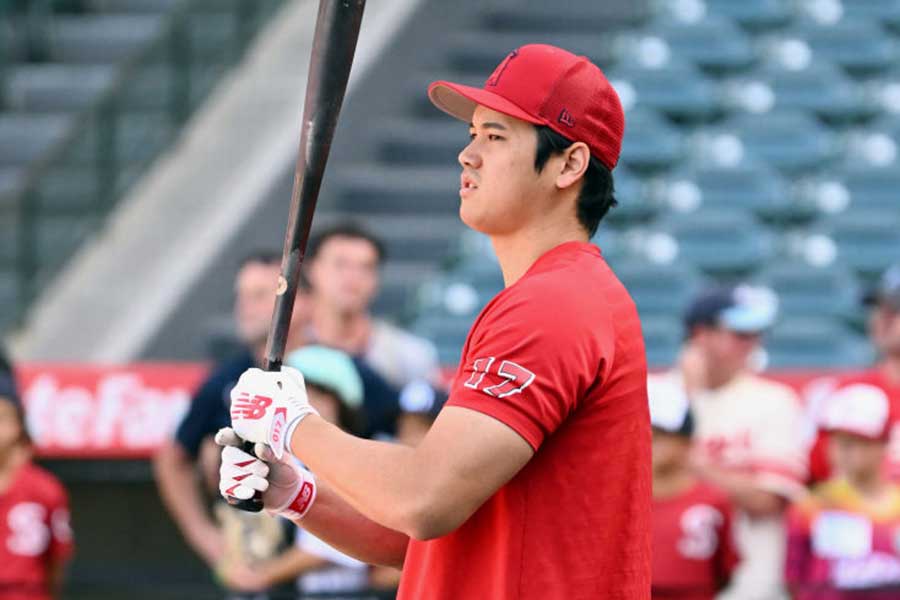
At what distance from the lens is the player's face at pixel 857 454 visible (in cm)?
499

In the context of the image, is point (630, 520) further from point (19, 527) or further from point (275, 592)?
point (19, 527)

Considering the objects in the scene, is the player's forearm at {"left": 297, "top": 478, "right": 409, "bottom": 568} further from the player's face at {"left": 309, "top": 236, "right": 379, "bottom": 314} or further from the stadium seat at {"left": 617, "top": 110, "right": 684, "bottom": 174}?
the stadium seat at {"left": 617, "top": 110, "right": 684, "bottom": 174}

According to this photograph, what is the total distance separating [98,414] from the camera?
265 inches

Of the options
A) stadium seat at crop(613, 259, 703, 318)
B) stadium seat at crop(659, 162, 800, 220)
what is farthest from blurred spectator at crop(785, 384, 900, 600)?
stadium seat at crop(659, 162, 800, 220)

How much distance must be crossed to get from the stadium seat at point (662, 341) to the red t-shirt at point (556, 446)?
6237mm

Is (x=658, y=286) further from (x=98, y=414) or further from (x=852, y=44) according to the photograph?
(x=98, y=414)

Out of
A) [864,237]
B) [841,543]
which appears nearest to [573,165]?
[841,543]

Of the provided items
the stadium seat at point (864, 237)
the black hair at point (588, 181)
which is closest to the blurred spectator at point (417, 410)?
the black hair at point (588, 181)

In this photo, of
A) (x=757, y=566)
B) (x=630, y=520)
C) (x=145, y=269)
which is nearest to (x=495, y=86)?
Result: (x=630, y=520)

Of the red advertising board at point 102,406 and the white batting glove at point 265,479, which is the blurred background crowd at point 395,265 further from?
the white batting glove at point 265,479

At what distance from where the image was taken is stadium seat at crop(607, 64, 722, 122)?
10422 millimetres

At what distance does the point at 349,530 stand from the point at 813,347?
647 centimetres

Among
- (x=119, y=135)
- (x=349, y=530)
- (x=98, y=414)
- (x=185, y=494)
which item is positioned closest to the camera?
(x=349, y=530)

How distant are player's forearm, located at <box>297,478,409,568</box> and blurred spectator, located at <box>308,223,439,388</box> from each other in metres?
2.56
